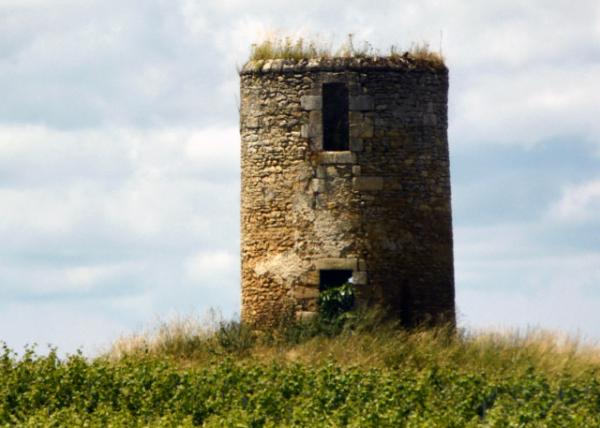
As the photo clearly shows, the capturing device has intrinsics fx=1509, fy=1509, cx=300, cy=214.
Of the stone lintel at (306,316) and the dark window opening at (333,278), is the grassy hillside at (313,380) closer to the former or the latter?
the stone lintel at (306,316)

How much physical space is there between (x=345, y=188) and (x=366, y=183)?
1.03 ft

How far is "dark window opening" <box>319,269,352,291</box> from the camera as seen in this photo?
21.9 m

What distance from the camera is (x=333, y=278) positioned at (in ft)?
72.7

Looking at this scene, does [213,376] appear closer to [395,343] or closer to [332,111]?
[395,343]

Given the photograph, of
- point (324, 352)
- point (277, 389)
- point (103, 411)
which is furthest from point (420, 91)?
point (103, 411)

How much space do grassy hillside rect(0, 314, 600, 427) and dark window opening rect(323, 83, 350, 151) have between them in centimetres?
261

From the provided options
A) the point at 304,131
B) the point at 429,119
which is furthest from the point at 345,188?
the point at 429,119

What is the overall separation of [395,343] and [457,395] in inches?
106

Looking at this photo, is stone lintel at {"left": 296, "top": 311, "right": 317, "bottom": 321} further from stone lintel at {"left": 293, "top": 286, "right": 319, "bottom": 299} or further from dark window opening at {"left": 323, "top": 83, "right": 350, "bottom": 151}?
dark window opening at {"left": 323, "top": 83, "right": 350, "bottom": 151}

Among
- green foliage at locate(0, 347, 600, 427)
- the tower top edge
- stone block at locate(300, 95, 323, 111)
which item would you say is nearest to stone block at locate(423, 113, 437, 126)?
the tower top edge

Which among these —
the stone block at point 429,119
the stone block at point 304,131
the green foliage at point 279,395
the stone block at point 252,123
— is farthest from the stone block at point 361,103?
the green foliage at point 279,395

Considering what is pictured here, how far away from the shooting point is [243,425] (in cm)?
1664

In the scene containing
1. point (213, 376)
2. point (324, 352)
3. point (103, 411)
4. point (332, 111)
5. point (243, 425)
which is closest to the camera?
point (243, 425)

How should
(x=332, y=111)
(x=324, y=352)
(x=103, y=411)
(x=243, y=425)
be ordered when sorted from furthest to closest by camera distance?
(x=332, y=111), (x=324, y=352), (x=103, y=411), (x=243, y=425)
